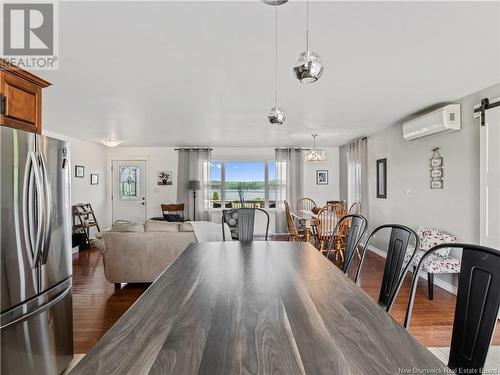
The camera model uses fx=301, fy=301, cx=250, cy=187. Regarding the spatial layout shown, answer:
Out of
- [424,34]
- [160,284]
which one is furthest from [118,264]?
[424,34]

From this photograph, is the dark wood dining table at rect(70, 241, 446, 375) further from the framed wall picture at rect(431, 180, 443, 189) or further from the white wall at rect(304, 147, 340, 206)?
the white wall at rect(304, 147, 340, 206)

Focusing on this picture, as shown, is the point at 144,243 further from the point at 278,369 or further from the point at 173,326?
the point at 278,369

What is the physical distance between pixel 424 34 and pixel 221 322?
2284mm

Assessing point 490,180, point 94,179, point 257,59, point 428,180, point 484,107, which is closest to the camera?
point 257,59

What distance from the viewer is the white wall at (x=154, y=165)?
794cm

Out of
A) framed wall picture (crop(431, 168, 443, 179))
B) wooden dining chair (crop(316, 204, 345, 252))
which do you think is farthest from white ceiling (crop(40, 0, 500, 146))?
wooden dining chair (crop(316, 204, 345, 252))

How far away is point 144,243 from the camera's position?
3.80 meters

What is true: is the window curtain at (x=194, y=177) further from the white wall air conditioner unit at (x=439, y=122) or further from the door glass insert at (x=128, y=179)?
the white wall air conditioner unit at (x=439, y=122)

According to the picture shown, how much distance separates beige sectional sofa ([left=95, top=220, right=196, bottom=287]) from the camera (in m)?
3.77

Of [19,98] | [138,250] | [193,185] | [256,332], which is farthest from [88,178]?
[256,332]

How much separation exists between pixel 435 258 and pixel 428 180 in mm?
1215

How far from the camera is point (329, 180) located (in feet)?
26.7

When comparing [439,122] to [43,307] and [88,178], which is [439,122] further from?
[88,178]

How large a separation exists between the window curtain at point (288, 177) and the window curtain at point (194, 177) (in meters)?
1.83
